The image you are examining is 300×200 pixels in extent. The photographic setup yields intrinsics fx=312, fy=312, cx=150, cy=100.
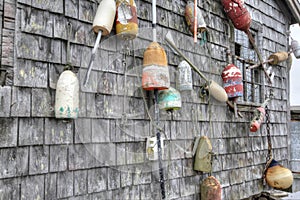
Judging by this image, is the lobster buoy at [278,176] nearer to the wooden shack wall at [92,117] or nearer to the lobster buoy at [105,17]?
the wooden shack wall at [92,117]

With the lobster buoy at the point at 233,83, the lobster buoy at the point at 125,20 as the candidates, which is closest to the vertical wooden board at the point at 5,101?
the lobster buoy at the point at 125,20

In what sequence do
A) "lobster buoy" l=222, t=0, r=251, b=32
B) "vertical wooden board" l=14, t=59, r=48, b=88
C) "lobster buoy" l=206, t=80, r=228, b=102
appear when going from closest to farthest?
"vertical wooden board" l=14, t=59, r=48, b=88, "lobster buoy" l=206, t=80, r=228, b=102, "lobster buoy" l=222, t=0, r=251, b=32

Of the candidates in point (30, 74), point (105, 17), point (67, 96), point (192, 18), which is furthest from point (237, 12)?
point (30, 74)


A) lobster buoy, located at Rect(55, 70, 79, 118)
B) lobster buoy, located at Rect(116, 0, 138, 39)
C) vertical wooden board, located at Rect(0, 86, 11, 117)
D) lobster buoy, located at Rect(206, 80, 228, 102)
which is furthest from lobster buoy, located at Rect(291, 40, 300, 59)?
vertical wooden board, located at Rect(0, 86, 11, 117)

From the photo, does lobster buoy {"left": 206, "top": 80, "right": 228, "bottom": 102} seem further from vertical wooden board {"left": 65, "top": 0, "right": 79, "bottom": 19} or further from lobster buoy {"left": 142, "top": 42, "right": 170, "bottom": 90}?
vertical wooden board {"left": 65, "top": 0, "right": 79, "bottom": 19}

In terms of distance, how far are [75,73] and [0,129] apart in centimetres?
70

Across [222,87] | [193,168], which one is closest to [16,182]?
[193,168]

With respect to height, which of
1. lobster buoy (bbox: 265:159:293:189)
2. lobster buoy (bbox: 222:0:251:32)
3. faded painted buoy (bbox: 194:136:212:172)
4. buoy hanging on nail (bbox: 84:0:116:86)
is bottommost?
lobster buoy (bbox: 265:159:293:189)

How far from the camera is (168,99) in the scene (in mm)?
2938

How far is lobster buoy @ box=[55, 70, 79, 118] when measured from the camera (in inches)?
87.4

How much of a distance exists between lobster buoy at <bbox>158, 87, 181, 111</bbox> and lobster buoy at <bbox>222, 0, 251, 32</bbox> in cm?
184

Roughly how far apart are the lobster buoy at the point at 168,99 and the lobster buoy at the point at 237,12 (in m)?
1.84

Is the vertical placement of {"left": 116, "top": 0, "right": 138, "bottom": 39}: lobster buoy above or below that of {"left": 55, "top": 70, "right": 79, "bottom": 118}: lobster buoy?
above

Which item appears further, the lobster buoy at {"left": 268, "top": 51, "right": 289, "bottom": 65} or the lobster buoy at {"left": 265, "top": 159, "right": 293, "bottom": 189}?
the lobster buoy at {"left": 268, "top": 51, "right": 289, "bottom": 65}
